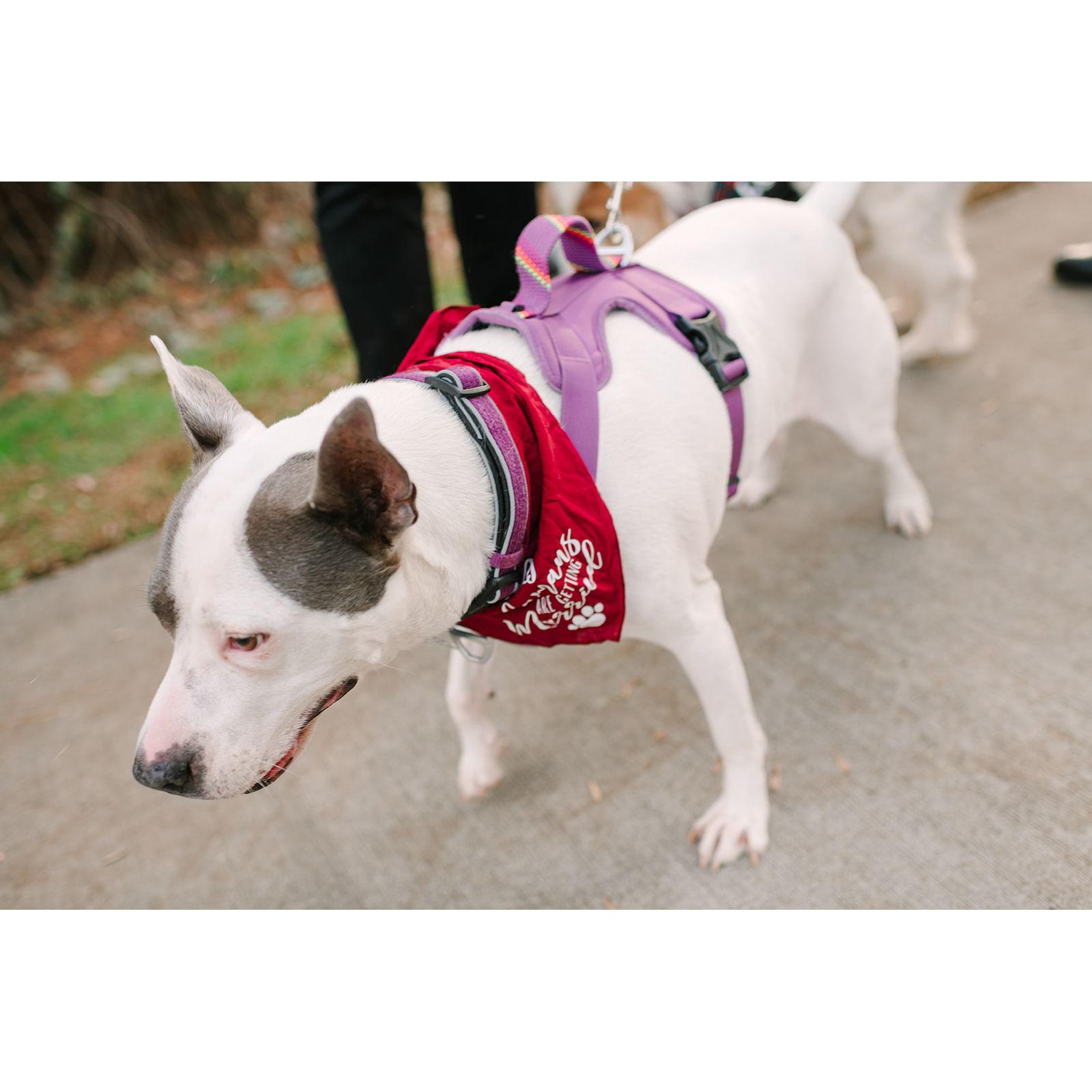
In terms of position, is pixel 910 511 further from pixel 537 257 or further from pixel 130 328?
pixel 130 328

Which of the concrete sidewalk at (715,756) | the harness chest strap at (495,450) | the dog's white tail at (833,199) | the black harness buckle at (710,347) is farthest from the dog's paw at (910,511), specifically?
the harness chest strap at (495,450)

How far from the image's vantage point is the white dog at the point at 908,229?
3133 millimetres

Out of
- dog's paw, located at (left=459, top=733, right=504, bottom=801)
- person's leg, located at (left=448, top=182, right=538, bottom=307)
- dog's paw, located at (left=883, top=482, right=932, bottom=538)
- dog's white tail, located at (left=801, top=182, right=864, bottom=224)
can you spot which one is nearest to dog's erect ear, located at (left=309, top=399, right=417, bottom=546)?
dog's paw, located at (left=459, top=733, right=504, bottom=801)

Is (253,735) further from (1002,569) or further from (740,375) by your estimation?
(1002,569)

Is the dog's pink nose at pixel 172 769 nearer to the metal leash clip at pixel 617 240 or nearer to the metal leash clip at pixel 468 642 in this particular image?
the metal leash clip at pixel 468 642

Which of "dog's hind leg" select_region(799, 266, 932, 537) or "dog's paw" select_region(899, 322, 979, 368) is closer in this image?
"dog's hind leg" select_region(799, 266, 932, 537)

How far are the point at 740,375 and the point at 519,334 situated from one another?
49 centimetres

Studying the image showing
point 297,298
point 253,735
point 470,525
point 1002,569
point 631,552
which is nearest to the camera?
point 253,735

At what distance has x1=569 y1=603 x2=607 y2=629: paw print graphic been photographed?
5.07 feet

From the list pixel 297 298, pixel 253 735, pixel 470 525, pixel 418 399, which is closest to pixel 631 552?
pixel 470 525

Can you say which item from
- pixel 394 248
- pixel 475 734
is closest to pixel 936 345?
pixel 394 248

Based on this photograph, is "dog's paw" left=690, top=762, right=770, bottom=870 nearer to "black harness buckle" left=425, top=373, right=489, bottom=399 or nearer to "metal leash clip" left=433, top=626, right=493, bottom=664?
"metal leash clip" left=433, top=626, right=493, bottom=664

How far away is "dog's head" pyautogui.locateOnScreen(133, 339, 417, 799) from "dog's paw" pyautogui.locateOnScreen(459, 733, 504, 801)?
2.78ft

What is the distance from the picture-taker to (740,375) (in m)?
1.78
